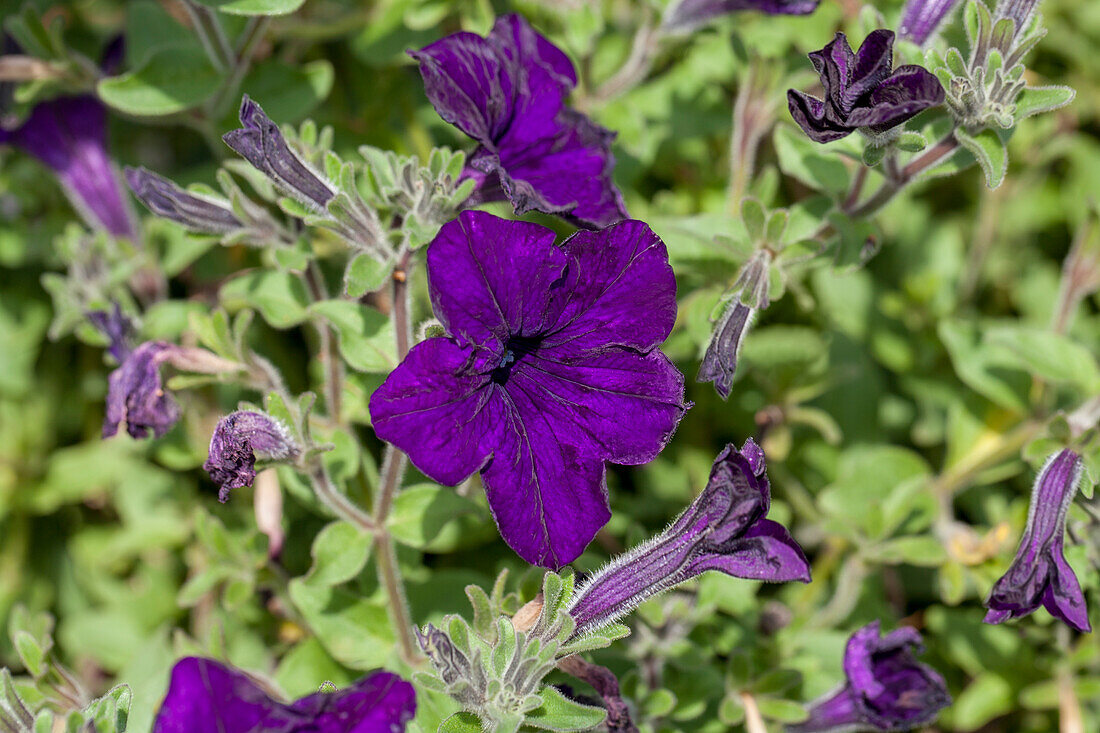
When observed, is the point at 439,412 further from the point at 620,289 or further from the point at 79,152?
the point at 79,152

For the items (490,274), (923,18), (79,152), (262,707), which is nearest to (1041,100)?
(923,18)

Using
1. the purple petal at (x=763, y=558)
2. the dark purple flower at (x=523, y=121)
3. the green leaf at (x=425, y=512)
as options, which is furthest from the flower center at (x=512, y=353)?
the purple petal at (x=763, y=558)

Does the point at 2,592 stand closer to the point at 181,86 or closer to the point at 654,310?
the point at 181,86

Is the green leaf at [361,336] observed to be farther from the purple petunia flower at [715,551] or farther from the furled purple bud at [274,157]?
the purple petunia flower at [715,551]

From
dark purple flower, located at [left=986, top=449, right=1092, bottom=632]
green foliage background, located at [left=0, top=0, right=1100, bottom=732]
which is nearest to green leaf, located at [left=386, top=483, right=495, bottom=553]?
green foliage background, located at [left=0, top=0, right=1100, bottom=732]

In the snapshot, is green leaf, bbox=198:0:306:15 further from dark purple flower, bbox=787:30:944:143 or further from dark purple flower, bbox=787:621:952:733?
dark purple flower, bbox=787:621:952:733

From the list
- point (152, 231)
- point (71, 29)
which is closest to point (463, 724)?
point (152, 231)
